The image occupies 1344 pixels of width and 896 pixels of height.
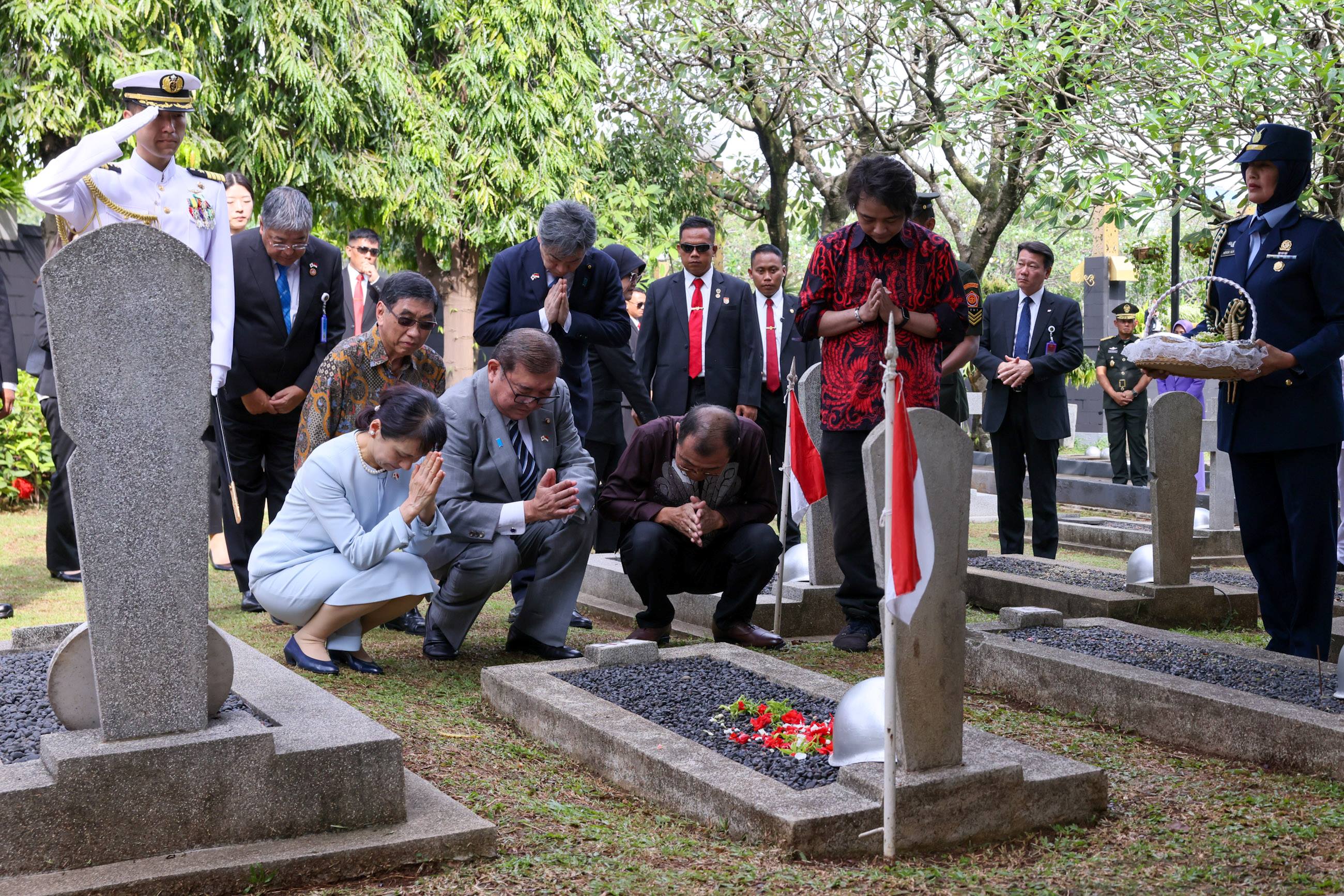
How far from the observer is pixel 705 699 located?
14.3ft

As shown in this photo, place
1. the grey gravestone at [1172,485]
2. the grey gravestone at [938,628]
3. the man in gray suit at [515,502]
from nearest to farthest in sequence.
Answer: the grey gravestone at [938,628]
the man in gray suit at [515,502]
the grey gravestone at [1172,485]

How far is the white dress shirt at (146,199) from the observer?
14.6 feet

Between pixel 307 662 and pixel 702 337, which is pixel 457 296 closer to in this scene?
pixel 702 337

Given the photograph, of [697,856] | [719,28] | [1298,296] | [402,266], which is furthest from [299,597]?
[402,266]

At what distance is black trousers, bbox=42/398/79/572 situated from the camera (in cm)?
674

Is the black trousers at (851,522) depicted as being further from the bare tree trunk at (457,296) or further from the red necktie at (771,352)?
the bare tree trunk at (457,296)

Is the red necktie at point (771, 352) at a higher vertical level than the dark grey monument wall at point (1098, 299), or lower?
lower

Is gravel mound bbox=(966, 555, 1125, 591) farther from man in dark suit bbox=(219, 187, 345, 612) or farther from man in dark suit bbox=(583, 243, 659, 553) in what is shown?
man in dark suit bbox=(219, 187, 345, 612)

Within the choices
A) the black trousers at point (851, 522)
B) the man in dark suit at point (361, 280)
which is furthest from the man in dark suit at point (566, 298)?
the man in dark suit at point (361, 280)

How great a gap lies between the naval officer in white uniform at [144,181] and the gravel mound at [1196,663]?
3540mm

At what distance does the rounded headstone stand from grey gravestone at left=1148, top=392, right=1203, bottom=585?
482cm

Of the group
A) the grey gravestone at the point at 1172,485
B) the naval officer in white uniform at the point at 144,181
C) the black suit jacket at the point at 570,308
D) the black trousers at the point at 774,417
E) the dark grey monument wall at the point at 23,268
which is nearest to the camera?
the naval officer in white uniform at the point at 144,181

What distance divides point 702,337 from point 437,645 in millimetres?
2871

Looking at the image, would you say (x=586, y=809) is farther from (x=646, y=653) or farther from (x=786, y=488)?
(x=786, y=488)
